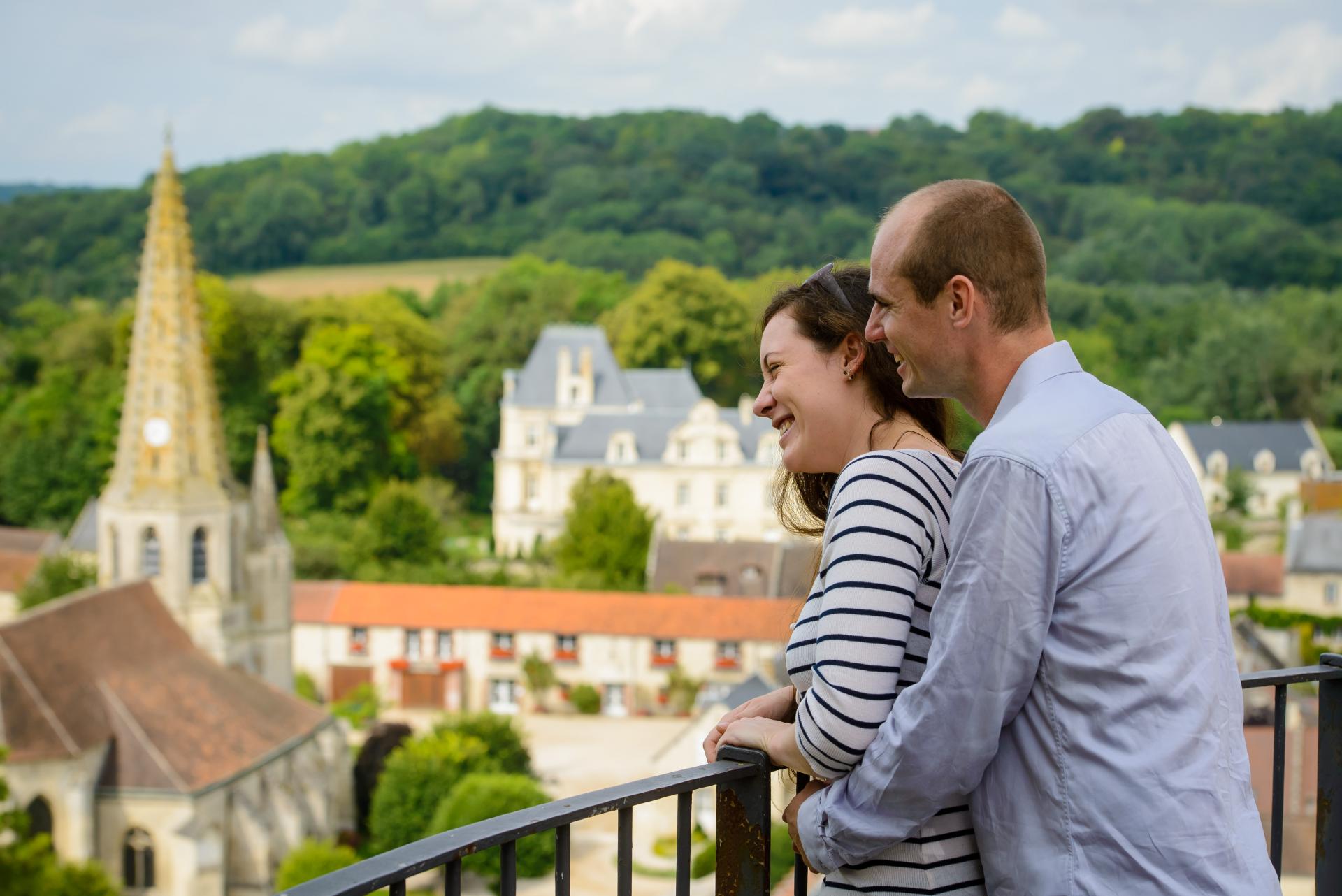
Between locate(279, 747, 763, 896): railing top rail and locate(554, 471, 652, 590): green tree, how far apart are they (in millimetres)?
35764

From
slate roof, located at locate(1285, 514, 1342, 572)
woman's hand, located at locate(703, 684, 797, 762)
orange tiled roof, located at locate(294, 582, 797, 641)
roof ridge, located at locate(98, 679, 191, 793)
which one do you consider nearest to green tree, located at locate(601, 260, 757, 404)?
slate roof, located at locate(1285, 514, 1342, 572)

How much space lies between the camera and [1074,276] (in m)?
87.2

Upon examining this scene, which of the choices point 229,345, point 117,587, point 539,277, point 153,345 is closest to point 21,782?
point 117,587

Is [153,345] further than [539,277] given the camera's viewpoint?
No

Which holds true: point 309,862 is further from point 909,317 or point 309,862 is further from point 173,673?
point 909,317

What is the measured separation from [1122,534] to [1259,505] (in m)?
52.6

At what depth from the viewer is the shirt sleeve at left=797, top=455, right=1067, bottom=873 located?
2.27 m

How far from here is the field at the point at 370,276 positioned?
87119mm

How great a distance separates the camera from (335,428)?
4878 cm

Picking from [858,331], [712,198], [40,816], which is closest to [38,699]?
[40,816]

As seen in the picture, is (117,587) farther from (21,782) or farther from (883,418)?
(883,418)

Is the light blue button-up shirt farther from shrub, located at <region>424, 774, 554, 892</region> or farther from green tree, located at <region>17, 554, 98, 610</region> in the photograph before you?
green tree, located at <region>17, 554, 98, 610</region>

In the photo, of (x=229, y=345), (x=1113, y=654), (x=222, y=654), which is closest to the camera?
(x=1113, y=654)

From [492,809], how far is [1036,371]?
20.1 m
